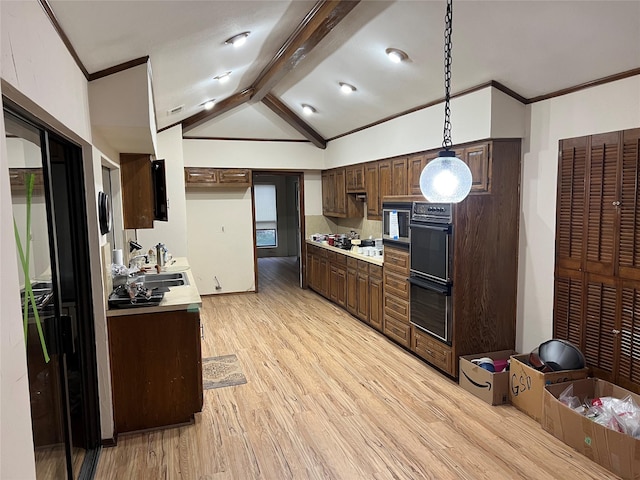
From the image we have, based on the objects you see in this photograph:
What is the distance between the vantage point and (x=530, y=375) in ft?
9.95

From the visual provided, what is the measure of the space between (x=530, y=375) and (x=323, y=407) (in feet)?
5.01

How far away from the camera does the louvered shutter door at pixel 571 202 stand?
313 centimetres

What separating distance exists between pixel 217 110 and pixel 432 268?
12.4 feet

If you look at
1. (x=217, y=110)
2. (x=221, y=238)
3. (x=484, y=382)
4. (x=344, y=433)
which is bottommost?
(x=344, y=433)

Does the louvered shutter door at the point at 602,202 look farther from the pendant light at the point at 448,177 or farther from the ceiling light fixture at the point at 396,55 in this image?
the ceiling light fixture at the point at 396,55

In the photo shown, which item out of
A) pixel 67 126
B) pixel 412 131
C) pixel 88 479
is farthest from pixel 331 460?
pixel 412 131

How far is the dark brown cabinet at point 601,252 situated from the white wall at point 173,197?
452 cm

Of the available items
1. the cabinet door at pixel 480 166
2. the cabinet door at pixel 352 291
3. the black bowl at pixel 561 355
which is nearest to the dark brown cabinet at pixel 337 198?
the cabinet door at pixel 352 291

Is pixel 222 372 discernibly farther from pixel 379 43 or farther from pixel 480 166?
pixel 379 43

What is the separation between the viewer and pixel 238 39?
10.2 ft

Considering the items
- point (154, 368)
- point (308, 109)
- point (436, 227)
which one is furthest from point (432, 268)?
point (308, 109)

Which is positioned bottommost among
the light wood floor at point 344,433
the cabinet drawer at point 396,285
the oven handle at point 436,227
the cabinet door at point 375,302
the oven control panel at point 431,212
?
the light wood floor at point 344,433

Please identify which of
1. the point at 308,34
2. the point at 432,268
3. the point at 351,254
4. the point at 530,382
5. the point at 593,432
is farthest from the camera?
the point at 351,254

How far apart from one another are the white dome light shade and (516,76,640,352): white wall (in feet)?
4.48
